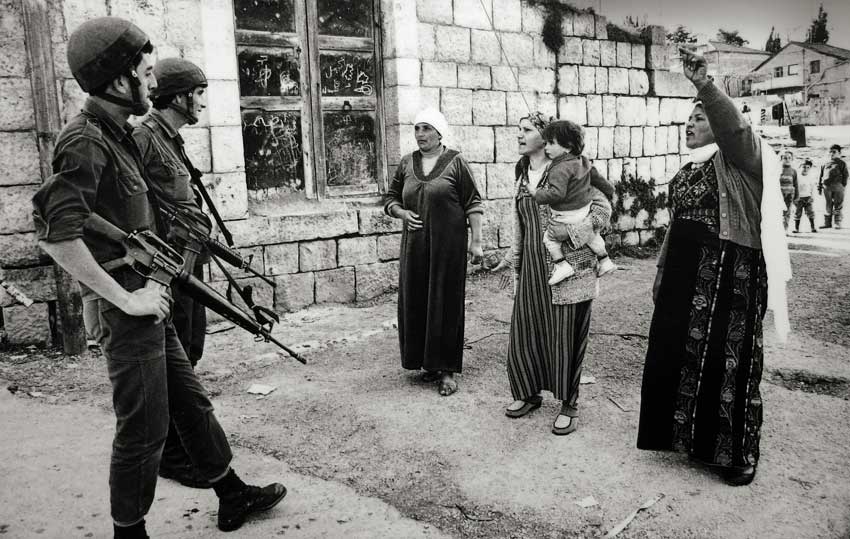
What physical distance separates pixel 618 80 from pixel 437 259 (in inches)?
240

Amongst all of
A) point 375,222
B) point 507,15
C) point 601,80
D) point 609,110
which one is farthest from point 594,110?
point 375,222

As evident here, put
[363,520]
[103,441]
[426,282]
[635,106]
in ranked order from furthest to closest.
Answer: [635,106], [426,282], [103,441], [363,520]

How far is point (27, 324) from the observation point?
5188 mm

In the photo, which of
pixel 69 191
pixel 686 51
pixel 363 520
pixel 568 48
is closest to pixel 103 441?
pixel 363 520

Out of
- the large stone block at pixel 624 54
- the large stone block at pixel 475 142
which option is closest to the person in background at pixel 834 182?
the large stone block at pixel 624 54

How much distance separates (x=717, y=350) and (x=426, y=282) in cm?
196

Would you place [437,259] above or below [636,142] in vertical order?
below

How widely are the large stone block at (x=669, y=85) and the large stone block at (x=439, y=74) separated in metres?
3.91

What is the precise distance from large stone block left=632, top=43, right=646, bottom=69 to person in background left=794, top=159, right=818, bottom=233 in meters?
2.78

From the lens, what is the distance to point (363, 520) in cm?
290

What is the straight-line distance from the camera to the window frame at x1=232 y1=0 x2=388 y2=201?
251 inches

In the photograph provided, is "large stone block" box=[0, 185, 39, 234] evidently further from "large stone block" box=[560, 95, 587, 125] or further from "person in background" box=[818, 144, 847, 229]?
"person in background" box=[818, 144, 847, 229]

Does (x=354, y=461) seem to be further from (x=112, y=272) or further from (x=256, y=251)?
(x=256, y=251)

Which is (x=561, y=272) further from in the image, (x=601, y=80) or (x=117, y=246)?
(x=601, y=80)
